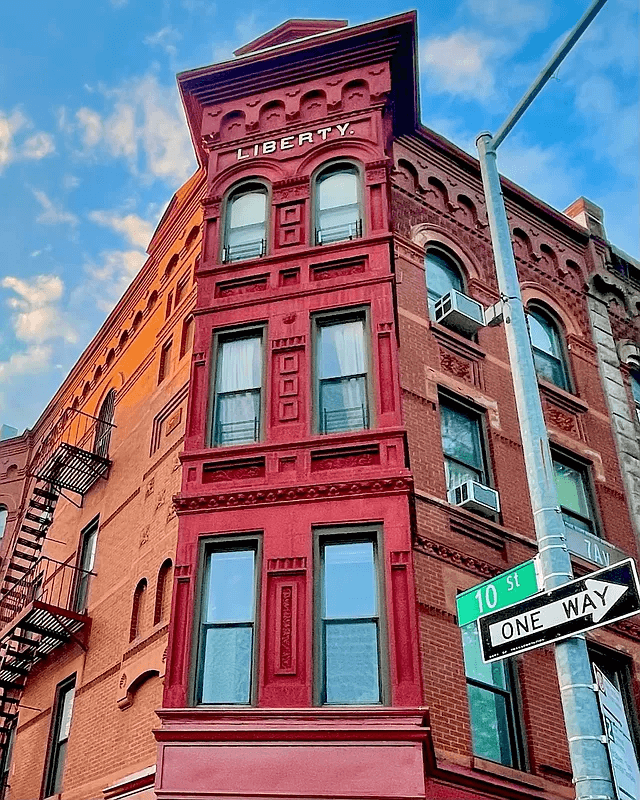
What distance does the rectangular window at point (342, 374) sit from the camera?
13289mm

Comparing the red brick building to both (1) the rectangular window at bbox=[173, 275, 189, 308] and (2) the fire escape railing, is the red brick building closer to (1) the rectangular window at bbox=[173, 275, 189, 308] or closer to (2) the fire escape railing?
(2) the fire escape railing

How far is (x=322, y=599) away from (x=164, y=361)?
743cm

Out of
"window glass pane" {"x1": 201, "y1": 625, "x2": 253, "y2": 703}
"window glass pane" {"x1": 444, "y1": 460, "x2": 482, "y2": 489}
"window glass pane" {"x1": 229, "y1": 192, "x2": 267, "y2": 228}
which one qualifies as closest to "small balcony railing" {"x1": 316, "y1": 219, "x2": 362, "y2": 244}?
"window glass pane" {"x1": 229, "y1": 192, "x2": 267, "y2": 228}

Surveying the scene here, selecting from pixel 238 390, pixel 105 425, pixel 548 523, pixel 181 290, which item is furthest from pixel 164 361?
pixel 548 523

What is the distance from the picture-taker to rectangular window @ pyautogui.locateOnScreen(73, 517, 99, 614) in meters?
16.6

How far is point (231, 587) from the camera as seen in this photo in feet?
39.8

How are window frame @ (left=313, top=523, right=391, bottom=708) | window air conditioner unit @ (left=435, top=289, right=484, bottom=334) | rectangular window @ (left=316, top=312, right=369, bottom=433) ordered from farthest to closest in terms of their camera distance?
window air conditioner unit @ (left=435, top=289, right=484, bottom=334), rectangular window @ (left=316, top=312, right=369, bottom=433), window frame @ (left=313, top=523, right=391, bottom=708)

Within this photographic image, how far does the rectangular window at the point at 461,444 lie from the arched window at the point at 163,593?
449 cm

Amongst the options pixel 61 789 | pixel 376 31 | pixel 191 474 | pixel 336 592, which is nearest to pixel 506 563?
pixel 336 592

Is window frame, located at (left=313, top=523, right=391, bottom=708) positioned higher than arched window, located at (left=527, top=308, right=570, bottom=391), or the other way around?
arched window, located at (left=527, top=308, right=570, bottom=391)

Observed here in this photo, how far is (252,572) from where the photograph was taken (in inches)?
479

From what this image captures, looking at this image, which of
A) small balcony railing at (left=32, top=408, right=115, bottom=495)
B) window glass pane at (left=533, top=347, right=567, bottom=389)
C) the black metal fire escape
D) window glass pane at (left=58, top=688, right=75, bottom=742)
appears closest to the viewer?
window glass pane at (left=58, top=688, right=75, bottom=742)

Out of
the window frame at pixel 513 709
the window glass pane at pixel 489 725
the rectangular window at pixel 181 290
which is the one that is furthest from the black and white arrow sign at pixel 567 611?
the rectangular window at pixel 181 290

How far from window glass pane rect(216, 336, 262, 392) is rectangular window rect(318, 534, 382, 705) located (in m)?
3.27
